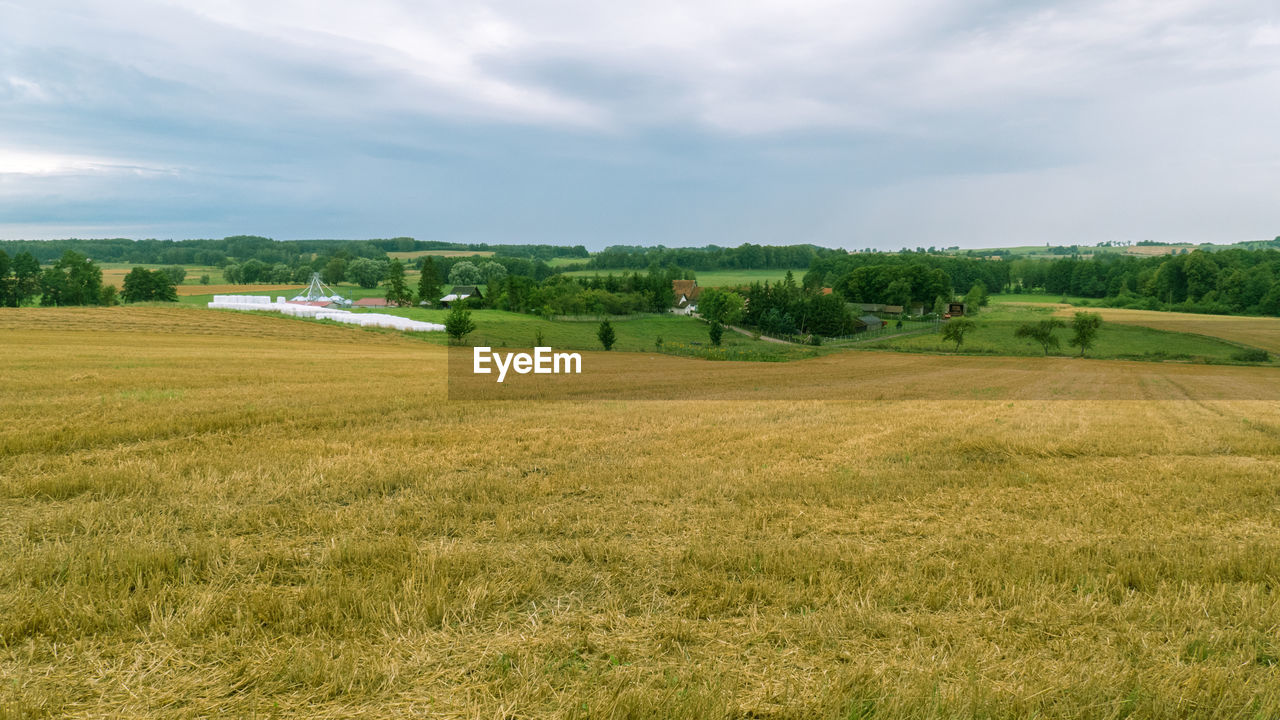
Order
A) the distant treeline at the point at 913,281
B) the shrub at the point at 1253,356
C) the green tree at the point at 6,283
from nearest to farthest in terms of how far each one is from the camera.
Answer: the shrub at the point at 1253,356, the green tree at the point at 6,283, the distant treeline at the point at 913,281

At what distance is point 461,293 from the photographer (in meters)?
123

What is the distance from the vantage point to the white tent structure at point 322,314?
68.8 metres

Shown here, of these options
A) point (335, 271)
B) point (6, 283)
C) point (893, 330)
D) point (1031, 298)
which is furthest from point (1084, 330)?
point (335, 271)

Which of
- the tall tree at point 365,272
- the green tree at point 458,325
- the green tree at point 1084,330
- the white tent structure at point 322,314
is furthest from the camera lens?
the tall tree at point 365,272

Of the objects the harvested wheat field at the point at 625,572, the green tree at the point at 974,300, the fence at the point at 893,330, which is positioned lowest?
the fence at the point at 893,330

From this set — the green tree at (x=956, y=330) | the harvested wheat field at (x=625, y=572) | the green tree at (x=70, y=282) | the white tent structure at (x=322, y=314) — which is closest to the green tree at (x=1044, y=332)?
the green tree at (x=956, y=330)

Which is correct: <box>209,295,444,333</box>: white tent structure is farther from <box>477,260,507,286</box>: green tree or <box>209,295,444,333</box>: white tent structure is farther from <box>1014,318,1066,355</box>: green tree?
<box>1014,318,1066,355</box>: green tree

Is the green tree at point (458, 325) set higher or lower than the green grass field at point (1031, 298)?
lower

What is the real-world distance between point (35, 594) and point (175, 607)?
1.13 meters

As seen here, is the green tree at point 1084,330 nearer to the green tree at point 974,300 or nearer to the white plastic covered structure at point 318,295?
the green tree at point 974,300

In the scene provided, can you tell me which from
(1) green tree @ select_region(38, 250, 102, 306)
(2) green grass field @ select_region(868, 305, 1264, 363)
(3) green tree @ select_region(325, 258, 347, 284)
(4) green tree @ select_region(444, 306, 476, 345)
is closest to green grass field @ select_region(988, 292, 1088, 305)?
(2) green grass field @ select_region(868, 305, 1264, 363)

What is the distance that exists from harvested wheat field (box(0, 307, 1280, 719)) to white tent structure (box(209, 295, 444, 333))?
190 feet

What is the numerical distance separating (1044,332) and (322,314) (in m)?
83.2

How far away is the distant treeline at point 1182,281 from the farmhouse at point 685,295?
74.2 meters
